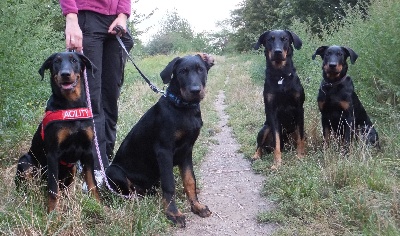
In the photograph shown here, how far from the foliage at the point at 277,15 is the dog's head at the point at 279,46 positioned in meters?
4.74

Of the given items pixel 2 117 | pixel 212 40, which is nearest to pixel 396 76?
pixel 2 117

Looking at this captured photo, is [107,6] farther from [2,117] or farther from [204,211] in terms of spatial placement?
[204,211]

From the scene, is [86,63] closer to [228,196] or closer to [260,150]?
[228,196]

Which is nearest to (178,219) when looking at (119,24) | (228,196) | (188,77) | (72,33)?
(228,196)

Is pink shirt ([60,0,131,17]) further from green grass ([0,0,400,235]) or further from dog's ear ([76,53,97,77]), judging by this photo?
green grass ([0,0,400,235])

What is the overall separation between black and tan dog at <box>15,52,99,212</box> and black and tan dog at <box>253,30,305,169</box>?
8.50 feet

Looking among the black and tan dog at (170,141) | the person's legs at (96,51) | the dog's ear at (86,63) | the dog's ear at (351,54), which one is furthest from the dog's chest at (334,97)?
the dog's ear at (86,63)

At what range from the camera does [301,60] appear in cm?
1121

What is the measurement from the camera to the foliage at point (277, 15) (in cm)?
1889

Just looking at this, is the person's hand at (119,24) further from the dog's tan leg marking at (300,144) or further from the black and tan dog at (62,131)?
the dog's tan leg marking at (300,144)

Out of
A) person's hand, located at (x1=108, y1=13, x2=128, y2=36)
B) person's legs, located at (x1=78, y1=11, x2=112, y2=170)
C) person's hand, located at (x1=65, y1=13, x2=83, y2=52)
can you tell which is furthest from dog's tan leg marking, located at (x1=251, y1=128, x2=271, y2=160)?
person's hand, located at (x1=65, y1=13, x2=83, y2=52)

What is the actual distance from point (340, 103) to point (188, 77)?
8.19 ft

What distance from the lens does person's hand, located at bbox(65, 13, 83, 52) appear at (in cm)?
384

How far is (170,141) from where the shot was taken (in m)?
3.72
